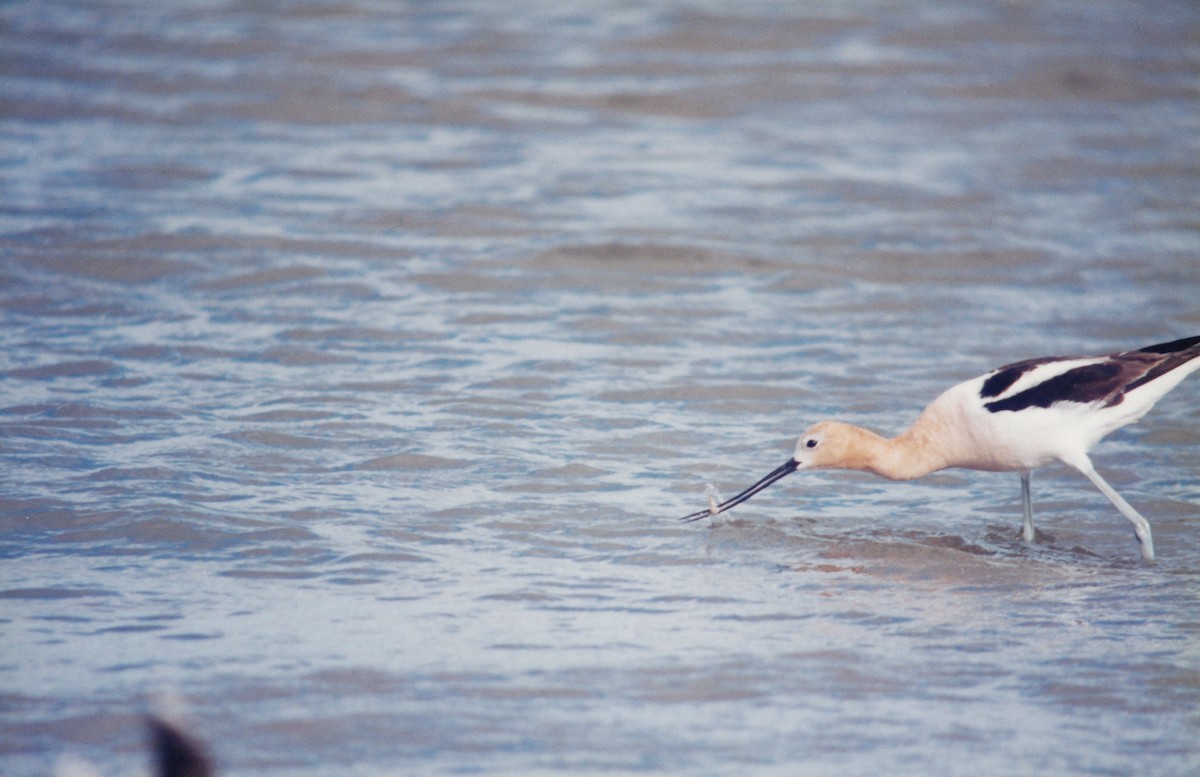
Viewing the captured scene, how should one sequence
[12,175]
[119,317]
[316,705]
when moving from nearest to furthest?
[316,705], [119,317], [12,175]

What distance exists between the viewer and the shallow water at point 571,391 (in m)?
4.59

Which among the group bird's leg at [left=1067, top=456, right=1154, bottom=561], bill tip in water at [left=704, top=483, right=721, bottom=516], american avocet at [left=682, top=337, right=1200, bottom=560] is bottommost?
bird's leg at [left=1067, top=456, right=1154, bottom=561]

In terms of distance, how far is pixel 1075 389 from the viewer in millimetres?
6316

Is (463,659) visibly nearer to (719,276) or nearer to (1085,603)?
(1085,603)

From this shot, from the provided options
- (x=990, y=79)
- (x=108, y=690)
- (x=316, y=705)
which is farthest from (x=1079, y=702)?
(x=990, y=79)

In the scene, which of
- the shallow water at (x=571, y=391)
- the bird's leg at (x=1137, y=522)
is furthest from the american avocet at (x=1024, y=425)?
the shallow water at (x=571, y=391)

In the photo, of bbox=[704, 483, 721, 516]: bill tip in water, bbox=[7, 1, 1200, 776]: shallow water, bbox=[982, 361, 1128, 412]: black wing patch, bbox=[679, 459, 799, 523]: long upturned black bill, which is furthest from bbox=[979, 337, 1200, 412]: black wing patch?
bbox=[704, 483, 721, 516]: bill tip in water

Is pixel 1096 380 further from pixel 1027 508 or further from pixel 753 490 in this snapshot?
pixel 753 490

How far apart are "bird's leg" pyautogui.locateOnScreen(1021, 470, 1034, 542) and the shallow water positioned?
0.11 metres

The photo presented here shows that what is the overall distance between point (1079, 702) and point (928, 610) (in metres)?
0.90

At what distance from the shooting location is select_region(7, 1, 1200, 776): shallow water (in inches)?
181

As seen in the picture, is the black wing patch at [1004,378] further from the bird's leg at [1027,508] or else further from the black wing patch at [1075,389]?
the bird's leg at [1027,508]

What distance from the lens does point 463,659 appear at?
486 centimetres

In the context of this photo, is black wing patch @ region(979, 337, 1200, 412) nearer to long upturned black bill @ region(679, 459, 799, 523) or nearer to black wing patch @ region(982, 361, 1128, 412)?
black wing patch @ region(982, 361, 1128, 412)
